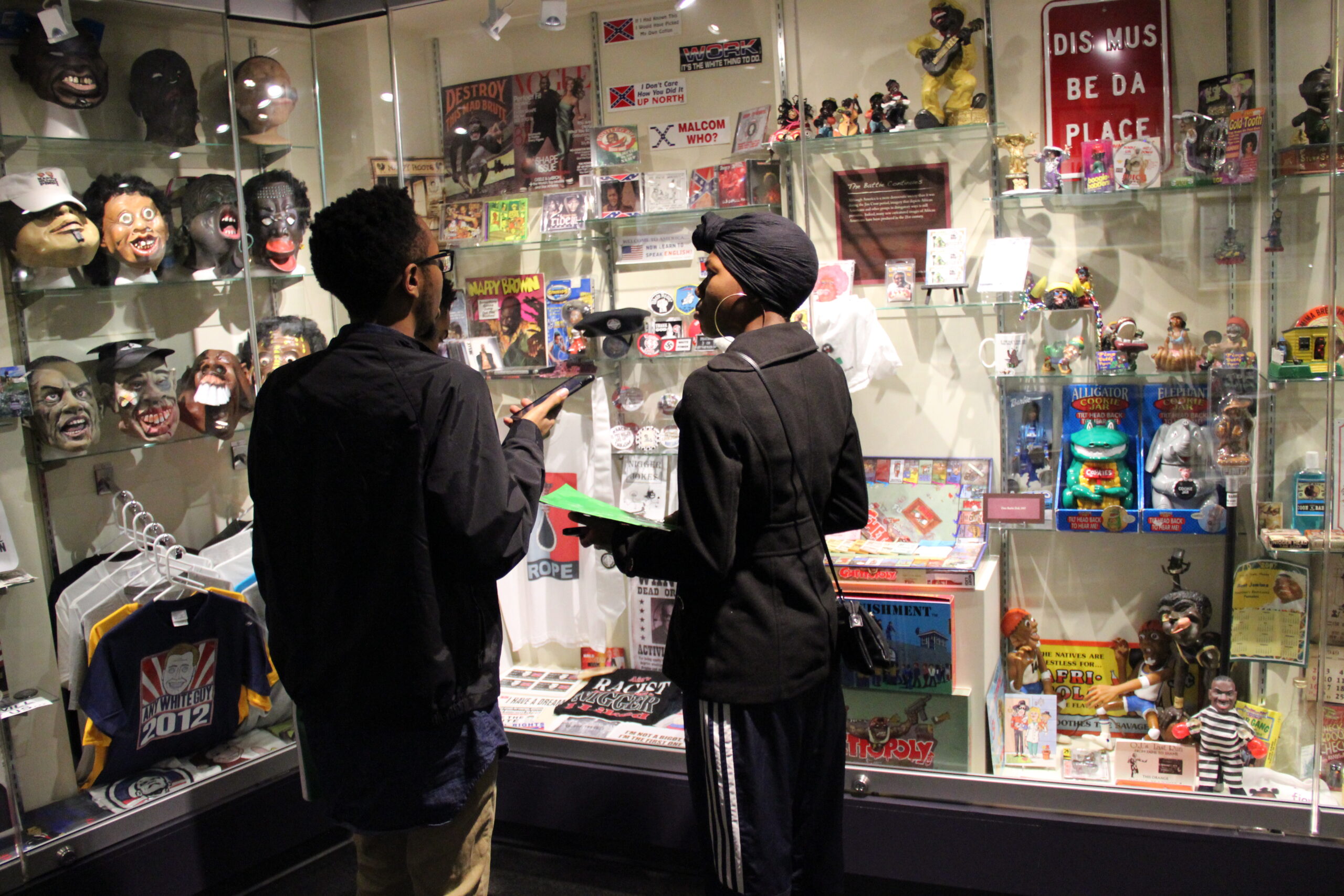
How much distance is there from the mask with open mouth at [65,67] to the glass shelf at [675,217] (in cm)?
173

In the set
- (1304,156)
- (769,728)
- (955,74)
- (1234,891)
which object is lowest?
(1234,891)

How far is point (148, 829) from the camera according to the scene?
3.16 m

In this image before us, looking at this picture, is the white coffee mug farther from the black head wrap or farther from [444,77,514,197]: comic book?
[444,77,514,197]: comic book

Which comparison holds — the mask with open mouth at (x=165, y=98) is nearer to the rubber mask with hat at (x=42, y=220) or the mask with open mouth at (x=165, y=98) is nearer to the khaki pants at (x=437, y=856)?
the rubber mask with hat at (x=42, y=220)

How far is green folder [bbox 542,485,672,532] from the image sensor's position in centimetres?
212

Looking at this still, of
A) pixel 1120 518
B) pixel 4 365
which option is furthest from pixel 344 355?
pixel 1120 518

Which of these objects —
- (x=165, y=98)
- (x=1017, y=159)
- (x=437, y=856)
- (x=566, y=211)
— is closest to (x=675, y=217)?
(x=566, y=211)

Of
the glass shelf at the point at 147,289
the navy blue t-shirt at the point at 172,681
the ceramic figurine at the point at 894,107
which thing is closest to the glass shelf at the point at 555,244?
the glass shelf at the point at 147,289

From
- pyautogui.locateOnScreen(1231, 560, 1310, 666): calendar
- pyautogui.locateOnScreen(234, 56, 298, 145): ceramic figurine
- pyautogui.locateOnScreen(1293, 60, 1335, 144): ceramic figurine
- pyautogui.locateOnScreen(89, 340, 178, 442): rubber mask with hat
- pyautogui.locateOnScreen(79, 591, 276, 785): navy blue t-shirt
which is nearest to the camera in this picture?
pyautogui.locateOnScreen(1293, 60, 1335, 144): ceramic figurine

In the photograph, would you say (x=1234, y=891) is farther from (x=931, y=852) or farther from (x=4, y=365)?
(x=4, y=365)

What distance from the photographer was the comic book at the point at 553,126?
391 centimetres

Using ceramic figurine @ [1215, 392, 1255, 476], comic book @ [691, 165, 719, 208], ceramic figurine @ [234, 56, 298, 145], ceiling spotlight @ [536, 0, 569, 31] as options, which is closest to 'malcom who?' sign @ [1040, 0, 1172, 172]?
ceramic figurine @ [1215, 392, 1255, 476]

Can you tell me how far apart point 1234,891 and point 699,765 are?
175 centimetres

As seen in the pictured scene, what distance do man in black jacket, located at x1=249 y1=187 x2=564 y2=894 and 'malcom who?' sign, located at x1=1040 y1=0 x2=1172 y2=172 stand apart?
2.36 meters
